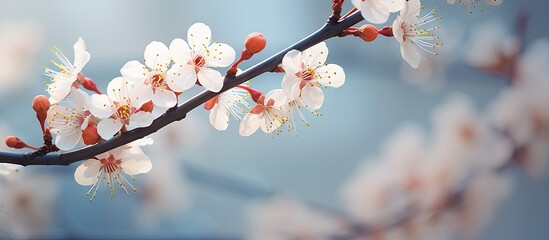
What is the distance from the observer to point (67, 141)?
23.2 inches

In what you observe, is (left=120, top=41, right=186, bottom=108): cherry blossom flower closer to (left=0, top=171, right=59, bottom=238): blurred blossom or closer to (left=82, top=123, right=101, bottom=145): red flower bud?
(left=82, top=123, right=101, bottom=145): red flower bud

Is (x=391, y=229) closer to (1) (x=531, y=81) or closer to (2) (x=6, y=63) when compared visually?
(1) (x=531, y=81)

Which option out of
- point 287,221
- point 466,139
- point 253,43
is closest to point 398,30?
point 253,43

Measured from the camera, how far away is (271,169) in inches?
74.2

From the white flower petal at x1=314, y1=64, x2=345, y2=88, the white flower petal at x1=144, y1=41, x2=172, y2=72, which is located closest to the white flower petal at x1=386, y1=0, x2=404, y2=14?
the white flower petal at x1=314, y1=64, x2=345, y2=88

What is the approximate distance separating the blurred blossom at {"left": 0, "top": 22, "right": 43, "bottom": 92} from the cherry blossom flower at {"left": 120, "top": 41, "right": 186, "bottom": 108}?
1.29 metres

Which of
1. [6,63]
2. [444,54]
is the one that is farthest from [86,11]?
[444,54]

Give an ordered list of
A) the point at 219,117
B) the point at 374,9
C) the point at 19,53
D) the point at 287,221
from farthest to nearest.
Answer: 1. the point at 287,221
2. the point at 19,53
3. the point at 219,117
4. the point at 374,9

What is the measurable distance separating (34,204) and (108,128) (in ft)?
4.45

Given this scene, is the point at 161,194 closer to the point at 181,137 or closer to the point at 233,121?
the point at 181,137

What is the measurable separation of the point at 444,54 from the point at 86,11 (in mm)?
1045

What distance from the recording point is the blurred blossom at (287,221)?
74.0 inches

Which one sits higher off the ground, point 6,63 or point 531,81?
point 531,81

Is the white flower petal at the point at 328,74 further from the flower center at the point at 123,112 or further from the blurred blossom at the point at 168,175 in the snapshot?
the blurred blossom at the point at 168,175
